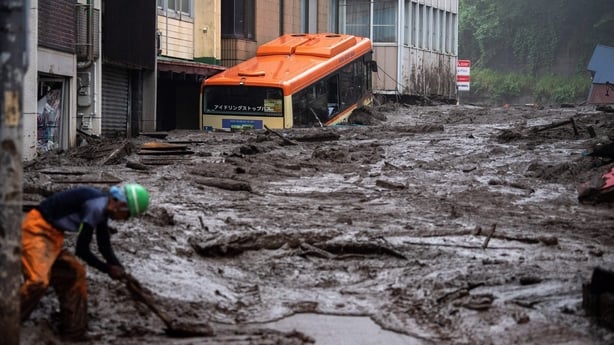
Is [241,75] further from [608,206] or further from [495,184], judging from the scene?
[608,206]

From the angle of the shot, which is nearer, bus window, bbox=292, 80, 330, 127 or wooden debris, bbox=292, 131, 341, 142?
wooden debris, bbox=292, 131, 341, 142

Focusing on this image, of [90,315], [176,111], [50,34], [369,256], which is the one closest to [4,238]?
[90,315]

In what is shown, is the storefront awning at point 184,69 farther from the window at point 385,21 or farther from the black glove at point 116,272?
the black glove at point 116,272

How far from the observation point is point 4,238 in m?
6.86

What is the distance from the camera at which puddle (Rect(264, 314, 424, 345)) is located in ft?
28.9

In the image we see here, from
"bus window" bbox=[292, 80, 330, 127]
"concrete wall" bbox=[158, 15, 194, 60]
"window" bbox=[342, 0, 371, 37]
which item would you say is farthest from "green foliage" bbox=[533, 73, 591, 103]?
"bus window" bbox=[292, 80, 330, 127]

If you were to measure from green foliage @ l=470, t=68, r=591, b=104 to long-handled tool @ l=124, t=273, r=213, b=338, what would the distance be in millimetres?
61933

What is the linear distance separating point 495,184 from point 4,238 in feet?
41.9

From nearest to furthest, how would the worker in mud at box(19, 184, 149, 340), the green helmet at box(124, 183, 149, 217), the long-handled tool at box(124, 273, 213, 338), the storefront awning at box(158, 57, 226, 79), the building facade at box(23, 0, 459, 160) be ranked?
1. the worker in mud at box(19, 184, 149, 340)
2. the green helmet at box(124, 183, 149, 217)
3. the long-handled tool at box(124, 273, 213, 338)
4. the building facade at box(23, 0, 459, 160)
5. the storefront awning at box(158, 57, 226, 79)

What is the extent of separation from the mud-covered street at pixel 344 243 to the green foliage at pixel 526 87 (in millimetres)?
48653

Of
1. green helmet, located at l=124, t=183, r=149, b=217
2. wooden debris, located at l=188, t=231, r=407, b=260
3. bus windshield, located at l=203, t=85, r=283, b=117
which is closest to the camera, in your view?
green helmet, located at l=124, t=183, r=149, b=217

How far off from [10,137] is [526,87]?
235ft

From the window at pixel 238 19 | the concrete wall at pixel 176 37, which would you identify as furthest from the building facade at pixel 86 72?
the window at pixel 238 19

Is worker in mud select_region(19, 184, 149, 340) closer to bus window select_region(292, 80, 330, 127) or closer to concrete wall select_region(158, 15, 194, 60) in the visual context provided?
bus window select_region(292, 80, 330, 127)
